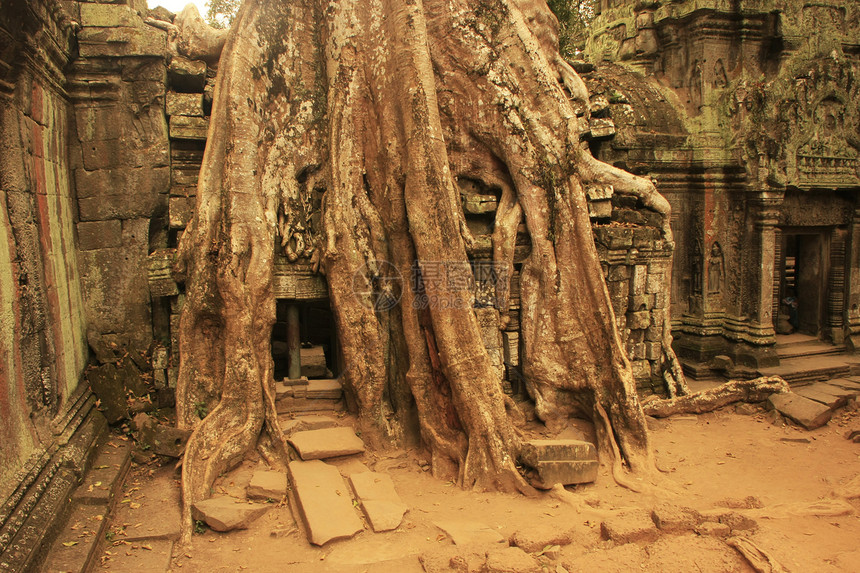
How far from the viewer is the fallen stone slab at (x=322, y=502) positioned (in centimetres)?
364

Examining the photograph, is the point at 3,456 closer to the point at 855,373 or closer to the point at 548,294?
the point at 548,294

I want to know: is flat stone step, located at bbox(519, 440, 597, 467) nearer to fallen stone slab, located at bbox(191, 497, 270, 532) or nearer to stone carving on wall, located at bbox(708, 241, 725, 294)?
fallen stone slab, located at bbox(191, 497, 270, 532)

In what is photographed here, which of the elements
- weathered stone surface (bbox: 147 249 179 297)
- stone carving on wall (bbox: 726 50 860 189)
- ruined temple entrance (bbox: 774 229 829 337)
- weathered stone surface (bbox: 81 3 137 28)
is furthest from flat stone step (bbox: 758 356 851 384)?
weathered stone surface (bbox: 81 3 137 28)

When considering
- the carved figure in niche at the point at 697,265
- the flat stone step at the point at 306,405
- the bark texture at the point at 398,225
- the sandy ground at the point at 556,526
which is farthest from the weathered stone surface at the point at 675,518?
the carved figure in niche at the point at 697,265

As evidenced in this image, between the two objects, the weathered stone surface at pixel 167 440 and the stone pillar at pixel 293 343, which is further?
the stone pillar at pixel 293 343

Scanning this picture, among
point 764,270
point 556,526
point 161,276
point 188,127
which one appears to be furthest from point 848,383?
point 188,127

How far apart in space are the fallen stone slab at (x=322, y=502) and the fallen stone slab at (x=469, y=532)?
0.54 meters

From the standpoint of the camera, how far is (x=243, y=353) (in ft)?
15.3

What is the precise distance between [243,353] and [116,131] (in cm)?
248

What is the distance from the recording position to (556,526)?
149 inches

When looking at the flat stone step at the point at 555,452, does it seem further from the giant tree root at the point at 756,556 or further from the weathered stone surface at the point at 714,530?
the giant tree root at the point at 756,556

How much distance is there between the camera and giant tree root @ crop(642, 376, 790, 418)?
19.5 ft

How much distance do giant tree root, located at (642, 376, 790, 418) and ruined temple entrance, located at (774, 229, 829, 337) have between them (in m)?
2.70

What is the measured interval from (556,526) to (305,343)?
11.5 ft
